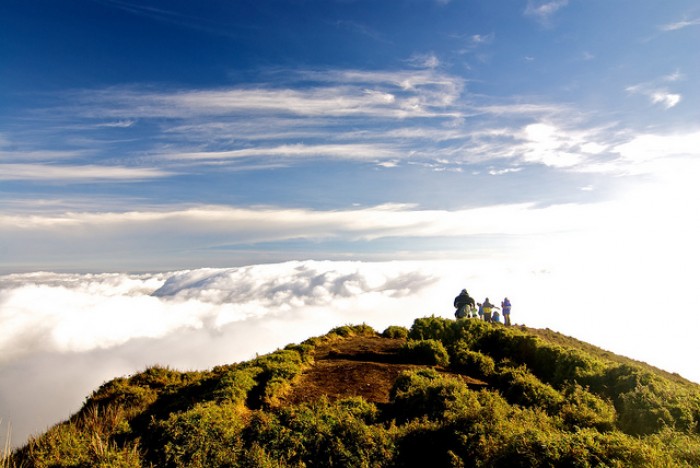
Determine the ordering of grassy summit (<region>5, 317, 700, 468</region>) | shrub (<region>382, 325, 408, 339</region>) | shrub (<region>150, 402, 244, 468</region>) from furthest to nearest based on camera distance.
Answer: shrub (<region>382, 325, 408, 339</region>) < shrub (<region>150, 402, 244, 468</region>) < grassy summit (<region>5, 317, 700, 468</region>)

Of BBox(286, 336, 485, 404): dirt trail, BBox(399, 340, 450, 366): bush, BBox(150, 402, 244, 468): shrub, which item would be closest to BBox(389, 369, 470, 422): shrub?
BBox(286, 336, 485, 404): dirt trail

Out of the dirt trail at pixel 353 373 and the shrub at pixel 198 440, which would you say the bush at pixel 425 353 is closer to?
the dirt trail at pixel 353 373

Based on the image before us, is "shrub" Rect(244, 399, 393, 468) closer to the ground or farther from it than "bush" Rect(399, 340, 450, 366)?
farther from it

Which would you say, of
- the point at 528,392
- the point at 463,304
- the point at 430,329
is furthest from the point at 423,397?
the point at 463,304

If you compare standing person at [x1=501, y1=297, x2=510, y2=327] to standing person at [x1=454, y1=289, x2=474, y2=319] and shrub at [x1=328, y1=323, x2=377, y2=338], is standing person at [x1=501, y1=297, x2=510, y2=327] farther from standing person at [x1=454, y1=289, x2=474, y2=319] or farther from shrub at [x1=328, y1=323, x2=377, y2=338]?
shrub at [x1=328, y1=323, x2=377, y2=338]

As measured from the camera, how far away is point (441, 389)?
33.5 feet

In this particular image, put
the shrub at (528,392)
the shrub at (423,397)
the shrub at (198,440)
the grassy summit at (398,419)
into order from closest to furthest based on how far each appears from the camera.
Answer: the grassy summit at (398,419) < the shrub at (198,440) < the shrub at (423,397) < the shrub at (528,392)

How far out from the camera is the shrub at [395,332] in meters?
21.4

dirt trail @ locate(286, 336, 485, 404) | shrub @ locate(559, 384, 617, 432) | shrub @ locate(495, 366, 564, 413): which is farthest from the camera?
dirt trail @ locate(286, 336, 485, 404)

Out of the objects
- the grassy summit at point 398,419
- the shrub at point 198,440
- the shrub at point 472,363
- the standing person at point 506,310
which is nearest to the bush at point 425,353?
the grassy summit at point 398,419

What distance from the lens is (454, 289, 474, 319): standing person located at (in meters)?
23.4

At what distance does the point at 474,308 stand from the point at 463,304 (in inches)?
50.9

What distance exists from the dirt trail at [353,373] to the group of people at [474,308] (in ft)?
21.1

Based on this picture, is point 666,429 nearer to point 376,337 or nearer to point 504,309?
point 376,337
